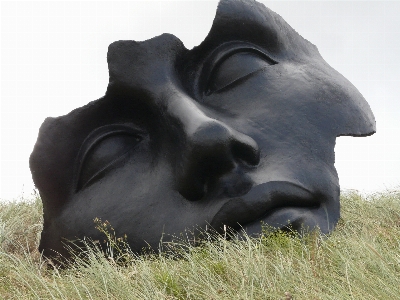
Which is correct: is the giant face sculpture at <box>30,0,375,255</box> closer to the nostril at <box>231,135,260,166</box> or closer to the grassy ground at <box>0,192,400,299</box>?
the nostril at <box>231,135,260,166</box>

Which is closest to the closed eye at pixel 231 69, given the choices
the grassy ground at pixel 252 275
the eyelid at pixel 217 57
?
the eyelid at pixel 217 57

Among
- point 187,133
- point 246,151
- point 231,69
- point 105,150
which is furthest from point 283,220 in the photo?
point 105,150

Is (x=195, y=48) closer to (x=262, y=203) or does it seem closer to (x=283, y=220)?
(x=262, y=203)

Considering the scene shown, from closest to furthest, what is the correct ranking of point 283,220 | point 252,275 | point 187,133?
point 252,275, point 283,220, point 187,133

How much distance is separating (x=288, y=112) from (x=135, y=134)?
0.98 m

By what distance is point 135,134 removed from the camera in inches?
142

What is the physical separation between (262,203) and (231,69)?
993 mm

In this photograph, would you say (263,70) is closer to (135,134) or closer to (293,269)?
(135,134)

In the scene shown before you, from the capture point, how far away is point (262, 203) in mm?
3004

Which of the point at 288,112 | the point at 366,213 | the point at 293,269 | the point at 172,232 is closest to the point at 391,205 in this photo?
the point at 366,213

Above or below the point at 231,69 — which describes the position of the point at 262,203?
below

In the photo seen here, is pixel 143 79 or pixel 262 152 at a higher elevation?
pixel 143 79

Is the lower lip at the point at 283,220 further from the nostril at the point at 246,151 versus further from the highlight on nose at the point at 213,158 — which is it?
the nostril at the point at 246,151

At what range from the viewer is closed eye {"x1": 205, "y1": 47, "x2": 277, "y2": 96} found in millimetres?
3572
